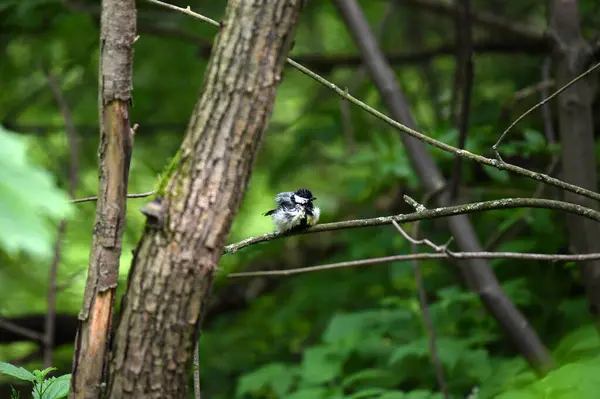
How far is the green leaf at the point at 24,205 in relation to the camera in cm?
105

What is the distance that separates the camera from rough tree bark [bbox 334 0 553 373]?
4.18 m

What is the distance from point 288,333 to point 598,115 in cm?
339

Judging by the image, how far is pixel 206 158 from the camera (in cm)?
193

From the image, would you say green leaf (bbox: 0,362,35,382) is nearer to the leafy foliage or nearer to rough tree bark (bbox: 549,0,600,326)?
the leafy foliage

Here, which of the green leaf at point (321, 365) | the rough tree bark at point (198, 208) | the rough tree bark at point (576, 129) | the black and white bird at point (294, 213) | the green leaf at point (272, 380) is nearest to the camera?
the rough tree bark at point (198, 208)

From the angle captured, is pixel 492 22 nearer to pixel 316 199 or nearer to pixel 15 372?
pixel 316 199

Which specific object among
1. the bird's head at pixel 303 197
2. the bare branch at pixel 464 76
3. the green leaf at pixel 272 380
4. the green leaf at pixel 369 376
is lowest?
the green leaf at pixel 369 376

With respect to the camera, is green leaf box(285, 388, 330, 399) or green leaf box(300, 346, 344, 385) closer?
green leaf box(285, 388, 330, 399)

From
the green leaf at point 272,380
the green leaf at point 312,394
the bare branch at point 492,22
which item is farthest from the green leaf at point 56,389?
the bare branch at point 492,22

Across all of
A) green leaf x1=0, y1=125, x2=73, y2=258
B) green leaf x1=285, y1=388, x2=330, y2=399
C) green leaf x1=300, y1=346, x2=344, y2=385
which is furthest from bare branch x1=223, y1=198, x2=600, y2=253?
green leaf x1=300, y1=346, x2=344, y2=385

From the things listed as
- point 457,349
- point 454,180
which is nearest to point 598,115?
point 454,180

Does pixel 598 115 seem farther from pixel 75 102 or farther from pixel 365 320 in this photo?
pixel 75 102

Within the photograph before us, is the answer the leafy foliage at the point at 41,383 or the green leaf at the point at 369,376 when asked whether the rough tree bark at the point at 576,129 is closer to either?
the green leaf at the point at 369,376

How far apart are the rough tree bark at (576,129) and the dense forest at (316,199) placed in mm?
14
